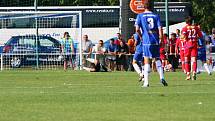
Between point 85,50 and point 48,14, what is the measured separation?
2565 mm

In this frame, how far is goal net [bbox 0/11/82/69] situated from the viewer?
35.1m

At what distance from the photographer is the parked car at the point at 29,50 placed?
35219 mm

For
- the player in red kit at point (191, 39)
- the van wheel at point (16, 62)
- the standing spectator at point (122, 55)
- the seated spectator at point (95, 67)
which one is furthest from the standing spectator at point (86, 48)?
the player in red kit at point (191, 39)

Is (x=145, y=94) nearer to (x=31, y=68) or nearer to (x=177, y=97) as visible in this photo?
(x=177, y=97)

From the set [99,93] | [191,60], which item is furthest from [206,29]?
[99,93]

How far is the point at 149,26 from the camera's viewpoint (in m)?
19.0

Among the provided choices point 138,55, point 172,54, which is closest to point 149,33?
point 138,55

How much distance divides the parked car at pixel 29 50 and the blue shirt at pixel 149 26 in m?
16.2

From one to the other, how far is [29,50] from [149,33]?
686 inches

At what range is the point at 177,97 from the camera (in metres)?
14.9

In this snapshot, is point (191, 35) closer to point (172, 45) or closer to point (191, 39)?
point (191, 39)

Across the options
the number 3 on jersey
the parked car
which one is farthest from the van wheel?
the number 3 on jersey

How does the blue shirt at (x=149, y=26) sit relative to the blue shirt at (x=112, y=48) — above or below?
above

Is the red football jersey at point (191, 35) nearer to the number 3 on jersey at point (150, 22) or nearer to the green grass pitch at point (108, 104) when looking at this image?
the number 3 on jersey at point (150, 22)
